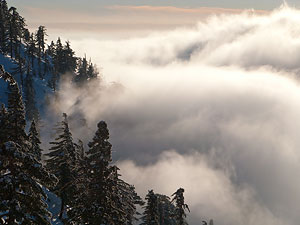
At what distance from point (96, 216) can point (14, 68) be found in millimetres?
97461

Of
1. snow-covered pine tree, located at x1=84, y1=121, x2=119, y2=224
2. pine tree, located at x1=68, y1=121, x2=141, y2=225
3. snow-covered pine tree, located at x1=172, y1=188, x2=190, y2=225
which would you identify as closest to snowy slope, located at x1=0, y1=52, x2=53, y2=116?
snow-covered pine tree, located at x1=172, y1=188, x2=190, y2=225

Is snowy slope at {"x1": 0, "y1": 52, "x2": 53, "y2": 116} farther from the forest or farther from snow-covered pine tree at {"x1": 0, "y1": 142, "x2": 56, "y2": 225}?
snow-covered pine tree at {"x1": 0, "y1": 142, "x2": 56, "y2": 225}

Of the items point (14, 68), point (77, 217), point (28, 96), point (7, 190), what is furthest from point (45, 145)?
point (7, 190)

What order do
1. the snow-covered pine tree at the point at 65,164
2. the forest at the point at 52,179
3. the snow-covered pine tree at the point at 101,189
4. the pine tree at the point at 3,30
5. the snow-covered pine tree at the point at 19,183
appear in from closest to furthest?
1. the snow-covered pine tree at the point at 19,183
2. the forest at the point at 52,179
3. the snow-covered pine tree at the point at 101,189
4. the snow-covered pine tree at the point at 65,164
5. the pine tree at the point at 3,30

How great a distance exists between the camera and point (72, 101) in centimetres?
13138

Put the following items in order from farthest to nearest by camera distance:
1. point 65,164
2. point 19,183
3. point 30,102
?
1. point 30,102
2. point 65,164
3. point 19,183

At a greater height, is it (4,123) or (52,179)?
(4,123)

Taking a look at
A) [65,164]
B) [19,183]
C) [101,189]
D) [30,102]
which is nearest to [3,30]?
[30,102]

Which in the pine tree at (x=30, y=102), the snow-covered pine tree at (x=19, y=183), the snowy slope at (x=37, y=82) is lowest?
the snow-covered pine tree at (x=19, y=183)

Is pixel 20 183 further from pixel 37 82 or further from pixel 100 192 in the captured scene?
pixel 37 82

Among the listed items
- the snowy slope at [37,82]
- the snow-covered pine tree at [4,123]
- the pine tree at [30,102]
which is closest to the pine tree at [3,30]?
the snowy slope at [37,82]

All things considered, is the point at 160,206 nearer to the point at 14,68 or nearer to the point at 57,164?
the point at 57,164

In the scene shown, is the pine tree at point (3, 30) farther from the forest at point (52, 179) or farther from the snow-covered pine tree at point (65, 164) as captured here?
the snow-covered pine tree at point (65, 164)

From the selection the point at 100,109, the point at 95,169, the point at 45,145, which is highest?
the point at 100,109
